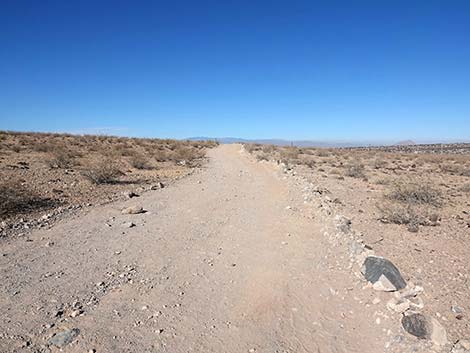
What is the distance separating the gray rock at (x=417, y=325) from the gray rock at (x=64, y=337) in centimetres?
385

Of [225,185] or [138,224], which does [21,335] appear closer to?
[138,224]

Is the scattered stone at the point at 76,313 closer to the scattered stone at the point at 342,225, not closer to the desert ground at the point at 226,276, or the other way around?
the desert ground at the point at 226,276

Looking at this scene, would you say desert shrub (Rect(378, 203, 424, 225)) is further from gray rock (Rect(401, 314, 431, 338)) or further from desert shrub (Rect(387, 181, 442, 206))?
gray rock (Rect(401, 314, 431, 338))

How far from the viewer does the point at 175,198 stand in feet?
40.2

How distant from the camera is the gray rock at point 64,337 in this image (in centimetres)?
403

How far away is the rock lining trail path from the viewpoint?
427 centimetres

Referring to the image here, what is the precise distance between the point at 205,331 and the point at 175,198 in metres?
8.05

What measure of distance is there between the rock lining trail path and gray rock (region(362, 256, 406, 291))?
0.78ft

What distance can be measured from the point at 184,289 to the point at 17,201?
6.52 metres

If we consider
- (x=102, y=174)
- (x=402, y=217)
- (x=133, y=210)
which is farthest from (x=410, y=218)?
(x=102, y=174)

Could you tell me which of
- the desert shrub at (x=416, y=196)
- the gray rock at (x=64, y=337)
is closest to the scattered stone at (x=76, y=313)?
the gray rock at (x=64, y=337)

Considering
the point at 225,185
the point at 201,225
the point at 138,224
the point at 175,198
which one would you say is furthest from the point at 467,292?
the point at 225,185

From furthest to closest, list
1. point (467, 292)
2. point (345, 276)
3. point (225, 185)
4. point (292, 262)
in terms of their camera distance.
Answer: point (225, 185), point (292, 262), point (345, 276), point (467, 292)

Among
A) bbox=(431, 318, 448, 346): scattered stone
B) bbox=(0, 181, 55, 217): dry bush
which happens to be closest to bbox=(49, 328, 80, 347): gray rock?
bbox=(431, 318, 448, 346): scattered stone
